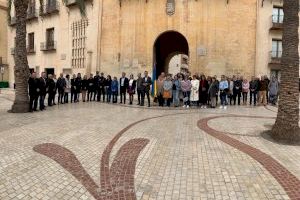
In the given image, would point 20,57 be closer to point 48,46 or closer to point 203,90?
point 203,90

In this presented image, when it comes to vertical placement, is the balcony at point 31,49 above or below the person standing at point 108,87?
above

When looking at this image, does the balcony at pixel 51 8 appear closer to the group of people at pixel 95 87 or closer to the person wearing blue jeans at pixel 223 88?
the group of people at pixel 95 87

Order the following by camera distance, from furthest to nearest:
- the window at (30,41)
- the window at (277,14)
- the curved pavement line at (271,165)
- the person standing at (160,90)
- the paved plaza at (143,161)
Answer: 1. the window at (30,41)
2. the window at (277,14)
3. the person standing at (160,90)
4. the curved pavement line at (271,165)
5. the paved plaza at (143,161)

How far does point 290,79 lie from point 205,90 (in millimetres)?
7190

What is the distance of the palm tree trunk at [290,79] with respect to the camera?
8945 millimetres

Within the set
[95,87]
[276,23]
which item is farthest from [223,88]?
[276,23]

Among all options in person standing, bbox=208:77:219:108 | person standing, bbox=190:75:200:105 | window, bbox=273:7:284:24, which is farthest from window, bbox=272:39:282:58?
person standing, bbox=190:75:200:105

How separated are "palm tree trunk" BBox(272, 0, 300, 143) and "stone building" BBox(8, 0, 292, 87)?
12.2 m

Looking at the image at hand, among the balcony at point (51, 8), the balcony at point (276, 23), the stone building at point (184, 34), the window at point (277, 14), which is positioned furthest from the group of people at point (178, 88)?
the balcony at point (51, 8)

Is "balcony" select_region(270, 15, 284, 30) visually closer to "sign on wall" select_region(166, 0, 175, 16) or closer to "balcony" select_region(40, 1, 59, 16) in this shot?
"sign on wall" select_region(166, 0, 175, 16)

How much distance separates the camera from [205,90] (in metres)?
16.1

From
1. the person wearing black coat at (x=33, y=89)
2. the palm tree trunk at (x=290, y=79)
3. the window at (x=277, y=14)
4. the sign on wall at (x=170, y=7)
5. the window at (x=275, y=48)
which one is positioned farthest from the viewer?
the window at (x=275, y=48)

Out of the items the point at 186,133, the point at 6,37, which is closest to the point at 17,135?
the point at 186,133

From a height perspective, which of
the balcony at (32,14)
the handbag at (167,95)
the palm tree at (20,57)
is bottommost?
the handbag at (167,95)
